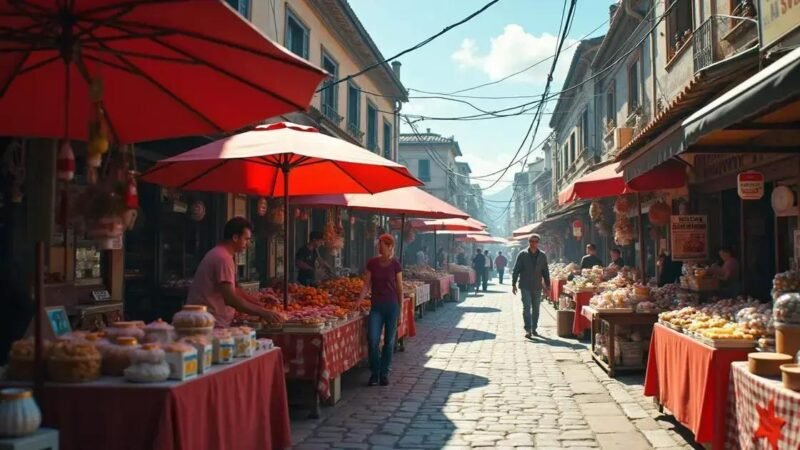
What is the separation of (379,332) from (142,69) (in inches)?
193

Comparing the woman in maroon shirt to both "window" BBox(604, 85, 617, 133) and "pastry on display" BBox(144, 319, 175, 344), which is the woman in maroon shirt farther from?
"window" BBox(604, 85, 617, 133)

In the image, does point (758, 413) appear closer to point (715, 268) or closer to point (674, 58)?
point (715, 268)

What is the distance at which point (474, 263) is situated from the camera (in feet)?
103

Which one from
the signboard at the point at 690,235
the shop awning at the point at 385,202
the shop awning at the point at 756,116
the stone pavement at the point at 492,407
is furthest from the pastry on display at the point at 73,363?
the signboard at the point at 690,235

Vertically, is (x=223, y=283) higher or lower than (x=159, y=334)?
higher

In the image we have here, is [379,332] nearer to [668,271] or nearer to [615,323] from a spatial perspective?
[615,323]

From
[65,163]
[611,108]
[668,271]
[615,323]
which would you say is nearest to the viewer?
[65,163]

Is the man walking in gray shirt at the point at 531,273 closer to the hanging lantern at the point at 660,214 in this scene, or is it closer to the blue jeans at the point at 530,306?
the blue jeans at the point at 530,306

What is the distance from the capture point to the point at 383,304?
8.48 metres

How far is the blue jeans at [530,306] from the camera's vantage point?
13.1 metres

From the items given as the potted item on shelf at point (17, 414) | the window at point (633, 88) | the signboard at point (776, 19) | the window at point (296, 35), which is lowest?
the potted item on shelf at point (17, 414)

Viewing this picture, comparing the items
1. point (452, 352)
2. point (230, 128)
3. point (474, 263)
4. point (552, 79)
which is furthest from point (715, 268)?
point (474, 263)

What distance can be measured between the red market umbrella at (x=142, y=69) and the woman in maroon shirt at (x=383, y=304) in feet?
12.0

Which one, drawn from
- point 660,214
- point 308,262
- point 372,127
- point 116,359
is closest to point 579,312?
point 660,214
